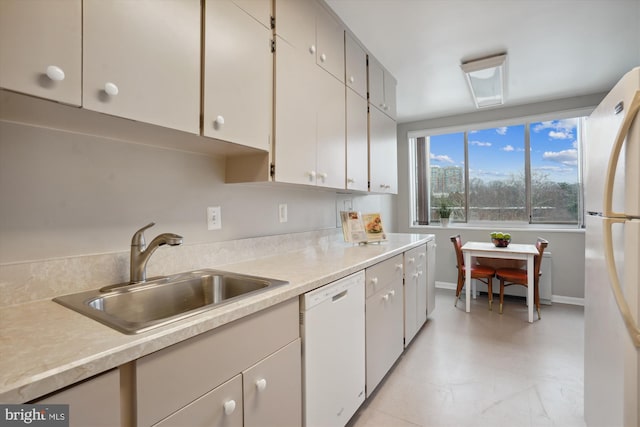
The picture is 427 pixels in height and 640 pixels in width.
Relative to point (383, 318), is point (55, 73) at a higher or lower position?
higher

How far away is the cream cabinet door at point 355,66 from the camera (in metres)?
2.33

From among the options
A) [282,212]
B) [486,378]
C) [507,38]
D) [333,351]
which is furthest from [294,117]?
[486,378]

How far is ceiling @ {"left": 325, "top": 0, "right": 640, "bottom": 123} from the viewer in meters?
2.09

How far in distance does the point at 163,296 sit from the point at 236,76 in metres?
1.01

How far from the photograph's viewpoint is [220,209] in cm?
174

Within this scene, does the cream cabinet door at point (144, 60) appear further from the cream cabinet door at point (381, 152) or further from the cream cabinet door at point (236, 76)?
the cream cabinet door at point (381, 152)

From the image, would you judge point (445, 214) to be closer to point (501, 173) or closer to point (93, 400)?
point (501, 173)

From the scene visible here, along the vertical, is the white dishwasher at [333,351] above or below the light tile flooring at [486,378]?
above

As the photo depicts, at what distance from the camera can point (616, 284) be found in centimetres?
115

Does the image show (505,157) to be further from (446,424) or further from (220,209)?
(220,209)

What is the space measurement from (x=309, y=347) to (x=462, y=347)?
6.36 feet

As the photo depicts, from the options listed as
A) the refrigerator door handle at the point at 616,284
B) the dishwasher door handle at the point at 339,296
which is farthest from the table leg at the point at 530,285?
the dishwasher door handle at the point at 339,296

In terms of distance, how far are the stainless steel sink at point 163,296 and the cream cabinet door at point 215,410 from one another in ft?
0.78

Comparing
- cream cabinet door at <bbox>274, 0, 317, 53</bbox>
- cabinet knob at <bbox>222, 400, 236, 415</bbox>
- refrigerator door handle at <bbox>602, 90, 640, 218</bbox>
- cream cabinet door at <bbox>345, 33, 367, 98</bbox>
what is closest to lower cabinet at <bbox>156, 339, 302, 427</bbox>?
cabinet knob at <bbox>222, 400, 236, 415</bbox>
